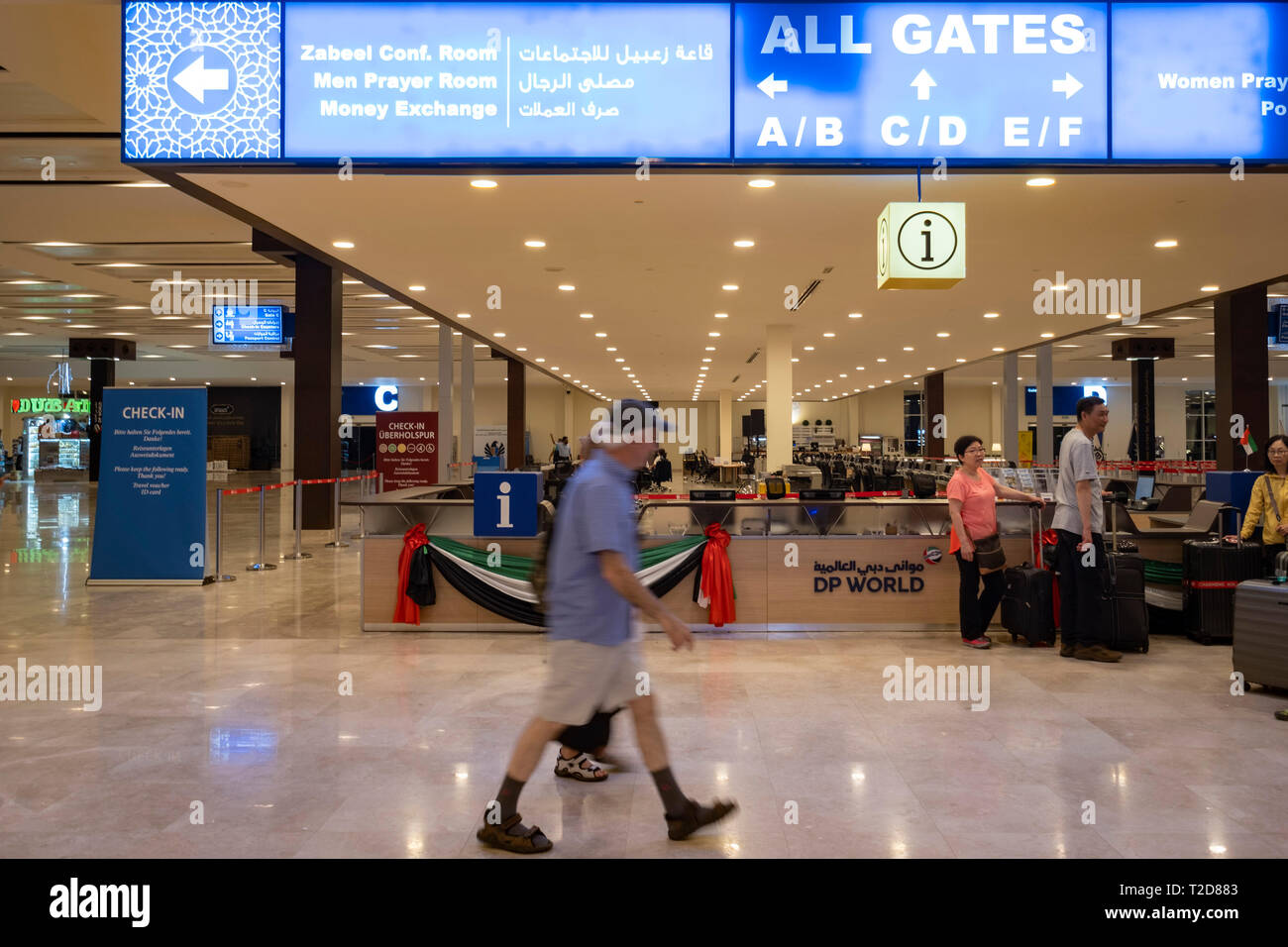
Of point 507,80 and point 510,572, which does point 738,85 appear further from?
point 510,572

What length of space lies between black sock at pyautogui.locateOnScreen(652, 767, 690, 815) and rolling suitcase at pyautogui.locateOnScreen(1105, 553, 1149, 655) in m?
4.17

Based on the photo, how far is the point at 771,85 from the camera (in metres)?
5.23

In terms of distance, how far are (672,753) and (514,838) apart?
3.92 ft

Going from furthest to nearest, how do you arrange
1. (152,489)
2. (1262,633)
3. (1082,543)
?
(152,489)
(1082,543)
(1262,633)

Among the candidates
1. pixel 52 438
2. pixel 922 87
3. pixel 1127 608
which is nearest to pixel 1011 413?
pixel 1127 608

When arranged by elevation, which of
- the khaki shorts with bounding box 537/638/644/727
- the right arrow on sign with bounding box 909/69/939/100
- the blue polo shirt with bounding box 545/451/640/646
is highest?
the right arrow on sign with bounding box 909/69/939/100

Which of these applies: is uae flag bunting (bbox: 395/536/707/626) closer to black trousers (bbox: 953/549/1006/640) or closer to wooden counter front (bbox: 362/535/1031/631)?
wooden counter front (bbox: 362/535/1031/631)

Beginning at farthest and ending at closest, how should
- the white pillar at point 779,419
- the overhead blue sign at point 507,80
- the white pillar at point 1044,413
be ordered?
the white pillar at point 1044,413 < the white pillar at point 779,419 < the overhead blue sign at point 507,80

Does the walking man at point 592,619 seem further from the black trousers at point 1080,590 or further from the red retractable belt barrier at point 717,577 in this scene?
the black trousers at point 1080,590

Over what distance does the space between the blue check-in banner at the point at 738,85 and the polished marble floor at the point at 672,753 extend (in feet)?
9.83

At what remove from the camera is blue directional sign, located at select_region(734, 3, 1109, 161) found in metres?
5.21

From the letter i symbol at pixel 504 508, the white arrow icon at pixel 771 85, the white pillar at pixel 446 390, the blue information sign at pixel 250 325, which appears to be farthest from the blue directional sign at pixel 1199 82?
the white pillar at pixel 446 390

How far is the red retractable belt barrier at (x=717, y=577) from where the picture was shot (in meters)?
6.78

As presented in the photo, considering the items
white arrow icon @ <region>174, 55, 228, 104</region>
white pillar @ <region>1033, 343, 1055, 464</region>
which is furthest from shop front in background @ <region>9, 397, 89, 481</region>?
white arrow icon @ <region>174, 55, 228, 104</region>
